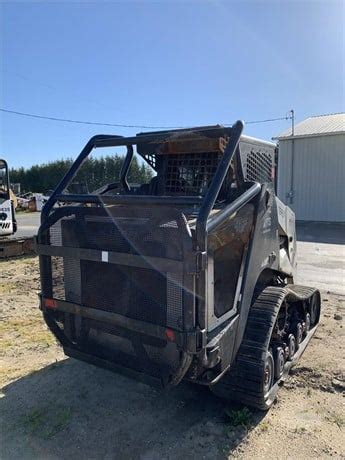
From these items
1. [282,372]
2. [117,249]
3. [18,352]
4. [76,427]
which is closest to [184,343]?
[117,249]

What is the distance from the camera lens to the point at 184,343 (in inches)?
89.7

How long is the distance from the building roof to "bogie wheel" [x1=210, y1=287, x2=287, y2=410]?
16279 millimetres

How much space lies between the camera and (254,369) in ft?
9.25

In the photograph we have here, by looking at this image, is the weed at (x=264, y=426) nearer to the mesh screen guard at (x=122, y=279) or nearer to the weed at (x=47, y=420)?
the mesh screen guard at (x=122, y=279)

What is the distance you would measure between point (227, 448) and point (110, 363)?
958 millimetres

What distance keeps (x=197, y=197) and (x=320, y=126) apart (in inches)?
724

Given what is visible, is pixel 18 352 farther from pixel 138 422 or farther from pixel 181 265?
pixel 181 265

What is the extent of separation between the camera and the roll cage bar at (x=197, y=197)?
2307mm

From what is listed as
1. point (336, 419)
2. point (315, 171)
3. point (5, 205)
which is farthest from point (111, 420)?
point (315, 171)

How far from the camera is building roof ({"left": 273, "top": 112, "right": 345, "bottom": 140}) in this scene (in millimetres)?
17797

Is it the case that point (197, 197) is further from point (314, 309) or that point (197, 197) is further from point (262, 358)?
point (314, 309)

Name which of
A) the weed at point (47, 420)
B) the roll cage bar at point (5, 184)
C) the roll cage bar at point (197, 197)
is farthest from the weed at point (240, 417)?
the roll cage bar at point (5, 184)

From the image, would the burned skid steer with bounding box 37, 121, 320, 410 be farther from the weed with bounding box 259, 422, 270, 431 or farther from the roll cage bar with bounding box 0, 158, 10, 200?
the roll cage bar with bounding box 0, 158, 10, 200

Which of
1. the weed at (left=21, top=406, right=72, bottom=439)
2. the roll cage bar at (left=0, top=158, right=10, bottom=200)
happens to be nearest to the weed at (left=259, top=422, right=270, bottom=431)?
the weed at (left=21, top=406, right=72, bottom=439)
